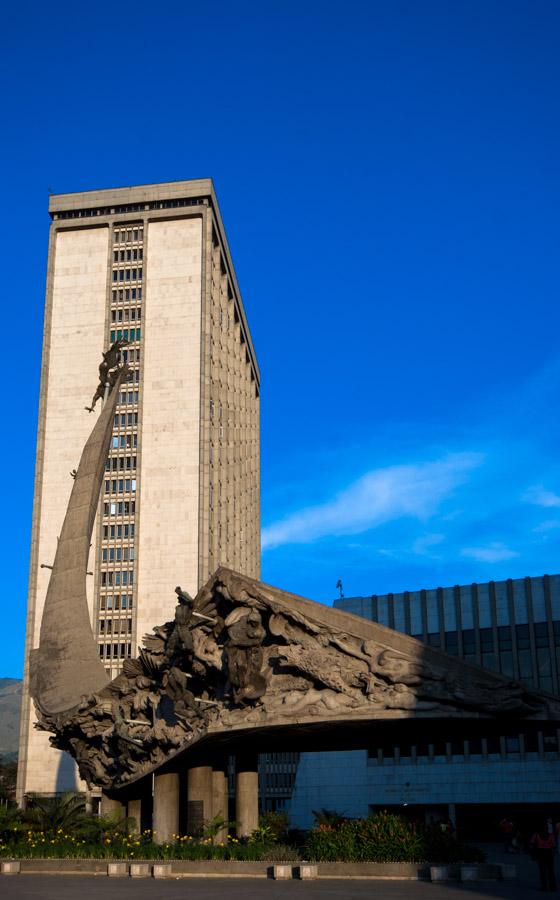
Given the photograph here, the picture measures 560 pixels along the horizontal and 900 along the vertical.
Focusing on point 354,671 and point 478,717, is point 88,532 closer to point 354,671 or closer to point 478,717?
point 354,671

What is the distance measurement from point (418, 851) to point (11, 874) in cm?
1152

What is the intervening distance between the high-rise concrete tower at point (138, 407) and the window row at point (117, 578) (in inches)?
Result: 3.9

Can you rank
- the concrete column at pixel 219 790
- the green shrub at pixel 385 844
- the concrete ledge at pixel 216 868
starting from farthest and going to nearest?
the concrete column at pixel 219 790
the green shrub at pixel 385 844
the concrete ledge at pixel 216 868

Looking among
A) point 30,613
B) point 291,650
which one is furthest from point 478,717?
point 30,613

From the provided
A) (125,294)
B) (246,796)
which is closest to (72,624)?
(246,796)

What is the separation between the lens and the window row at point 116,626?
7638 cm

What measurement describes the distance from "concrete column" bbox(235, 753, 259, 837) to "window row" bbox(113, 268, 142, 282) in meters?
58.2

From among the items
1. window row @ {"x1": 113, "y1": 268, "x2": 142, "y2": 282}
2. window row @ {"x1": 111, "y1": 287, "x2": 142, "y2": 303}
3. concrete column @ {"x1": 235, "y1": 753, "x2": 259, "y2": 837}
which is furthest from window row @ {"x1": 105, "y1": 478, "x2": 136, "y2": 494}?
concrete column @ {"x1": 235, "y1": 753, "x2": 259, "y2": 837}

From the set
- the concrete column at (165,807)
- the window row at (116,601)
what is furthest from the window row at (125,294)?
the concrete column at (165,807)

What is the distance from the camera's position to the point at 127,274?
85750 mm

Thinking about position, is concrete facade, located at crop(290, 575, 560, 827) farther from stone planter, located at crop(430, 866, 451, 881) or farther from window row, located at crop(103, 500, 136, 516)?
stone planter, located at crop(430, 866, 451, 881)

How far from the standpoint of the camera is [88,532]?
120 feet

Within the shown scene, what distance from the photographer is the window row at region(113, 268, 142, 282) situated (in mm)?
85562

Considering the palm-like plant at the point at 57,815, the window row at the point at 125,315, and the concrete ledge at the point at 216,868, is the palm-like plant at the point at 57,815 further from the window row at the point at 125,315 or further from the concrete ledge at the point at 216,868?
the window row at the point at 125,315
